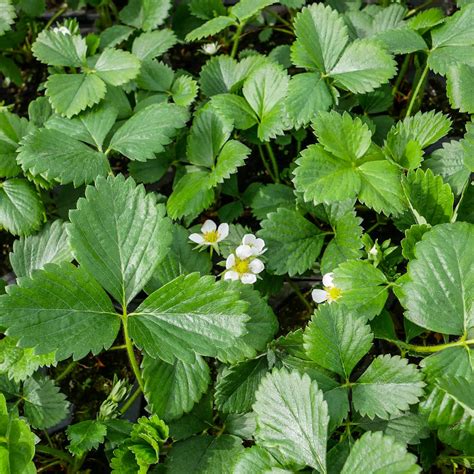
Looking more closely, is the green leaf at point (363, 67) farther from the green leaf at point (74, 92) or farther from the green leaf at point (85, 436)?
the green leaf at point (85, 436)

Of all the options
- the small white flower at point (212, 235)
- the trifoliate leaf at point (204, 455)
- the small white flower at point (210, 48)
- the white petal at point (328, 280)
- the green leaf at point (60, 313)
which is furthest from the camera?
the small white flower at point (210, 48)

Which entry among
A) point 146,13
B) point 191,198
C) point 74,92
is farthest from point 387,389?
point 146,13

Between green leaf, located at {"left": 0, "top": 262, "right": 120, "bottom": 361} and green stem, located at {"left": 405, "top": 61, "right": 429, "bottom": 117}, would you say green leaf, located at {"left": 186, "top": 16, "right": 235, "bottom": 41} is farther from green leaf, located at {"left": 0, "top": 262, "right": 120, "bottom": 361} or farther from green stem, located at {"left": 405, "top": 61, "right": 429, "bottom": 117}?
green leaf, located at {"left": 0, "top": 262, "right": 120, "bottom": 361}

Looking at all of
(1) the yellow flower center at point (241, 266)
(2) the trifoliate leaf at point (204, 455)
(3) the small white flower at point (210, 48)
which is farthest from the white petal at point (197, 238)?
(3) the small white flower at point (210, 48)

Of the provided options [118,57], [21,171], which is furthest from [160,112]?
[21,171]

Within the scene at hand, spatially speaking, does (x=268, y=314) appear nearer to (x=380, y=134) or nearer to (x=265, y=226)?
(x=265, y=226)
